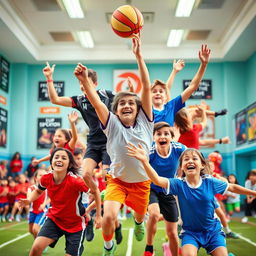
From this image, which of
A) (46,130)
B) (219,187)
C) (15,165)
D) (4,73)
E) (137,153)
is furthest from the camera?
(46,130)

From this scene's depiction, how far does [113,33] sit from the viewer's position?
48.2 feet

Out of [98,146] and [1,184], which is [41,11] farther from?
[98,146]

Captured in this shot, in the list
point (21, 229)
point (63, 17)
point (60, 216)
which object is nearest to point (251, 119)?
point (63, 17)

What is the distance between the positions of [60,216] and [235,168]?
12454 mm

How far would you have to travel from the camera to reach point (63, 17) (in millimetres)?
13281

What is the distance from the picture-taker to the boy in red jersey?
3977mm

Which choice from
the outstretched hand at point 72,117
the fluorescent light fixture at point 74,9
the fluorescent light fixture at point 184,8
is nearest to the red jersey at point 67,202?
the outstretched hand at point 72,117

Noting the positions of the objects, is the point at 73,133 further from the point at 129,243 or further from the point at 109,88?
the point at 109,88

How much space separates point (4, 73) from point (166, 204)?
494 inches

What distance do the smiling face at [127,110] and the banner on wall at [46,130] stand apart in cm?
1251

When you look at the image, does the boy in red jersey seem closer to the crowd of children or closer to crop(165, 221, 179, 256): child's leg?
the crowd of children

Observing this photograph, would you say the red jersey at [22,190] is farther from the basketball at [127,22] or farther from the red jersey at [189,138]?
the basketball at [127,22]

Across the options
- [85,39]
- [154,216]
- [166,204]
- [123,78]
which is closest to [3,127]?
[85,39]

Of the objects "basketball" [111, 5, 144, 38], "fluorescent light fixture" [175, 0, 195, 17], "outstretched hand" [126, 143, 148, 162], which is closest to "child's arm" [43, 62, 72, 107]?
"basketball" [111, 5, 144, 38]
